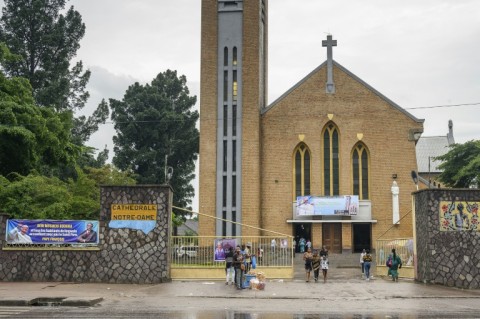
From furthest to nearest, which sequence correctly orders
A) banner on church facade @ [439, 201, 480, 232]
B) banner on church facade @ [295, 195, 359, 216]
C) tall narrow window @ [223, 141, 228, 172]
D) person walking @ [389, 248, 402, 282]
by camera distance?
tall narrow window @ [223, 141, 228, 172] → banner on church facade @ [295, 195, 359, 216] → person walking @ [389, 248, 402, 282] → banner on church facade @ [439, 201, 480, 232]

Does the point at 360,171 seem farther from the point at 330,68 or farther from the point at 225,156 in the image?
the point at 225,156

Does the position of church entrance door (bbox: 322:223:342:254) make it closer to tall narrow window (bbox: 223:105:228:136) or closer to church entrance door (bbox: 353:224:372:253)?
church entrance door (bbox: 353:224:372:253)

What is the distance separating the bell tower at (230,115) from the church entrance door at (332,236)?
4589 mm

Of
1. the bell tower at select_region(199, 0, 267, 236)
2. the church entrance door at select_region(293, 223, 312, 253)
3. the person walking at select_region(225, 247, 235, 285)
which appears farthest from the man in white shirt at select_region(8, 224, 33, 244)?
the church entrance door at select_region(293, 223, 312, 253)

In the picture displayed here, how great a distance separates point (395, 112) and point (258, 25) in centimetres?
1135

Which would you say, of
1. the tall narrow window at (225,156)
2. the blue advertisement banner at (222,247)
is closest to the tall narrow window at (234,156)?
the tall narrow window at (225,156)

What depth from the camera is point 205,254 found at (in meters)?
25.6

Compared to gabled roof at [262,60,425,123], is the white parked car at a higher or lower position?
lower

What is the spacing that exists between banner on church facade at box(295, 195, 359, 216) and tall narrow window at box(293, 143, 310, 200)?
1.07 metres

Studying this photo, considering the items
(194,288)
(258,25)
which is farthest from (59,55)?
(194,288)

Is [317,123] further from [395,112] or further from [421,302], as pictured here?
[421,302]

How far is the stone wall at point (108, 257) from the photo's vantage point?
23047 millimetres

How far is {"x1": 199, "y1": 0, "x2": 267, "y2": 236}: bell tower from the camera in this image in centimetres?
4309

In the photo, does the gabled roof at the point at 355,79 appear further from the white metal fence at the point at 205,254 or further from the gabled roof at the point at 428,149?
the gabled roof at the point at 428,149
